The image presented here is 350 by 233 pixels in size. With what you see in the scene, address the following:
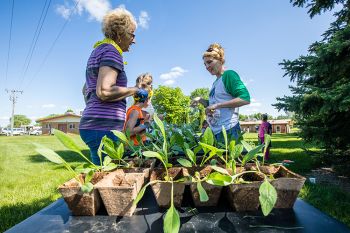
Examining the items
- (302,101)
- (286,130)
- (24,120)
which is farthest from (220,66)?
(24,120)

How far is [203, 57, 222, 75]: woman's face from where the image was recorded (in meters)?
2.33

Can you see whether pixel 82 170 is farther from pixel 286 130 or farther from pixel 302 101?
pixel 286 130

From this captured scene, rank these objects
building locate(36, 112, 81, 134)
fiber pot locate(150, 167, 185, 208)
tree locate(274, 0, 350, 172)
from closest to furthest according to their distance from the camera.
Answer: fiber pot locate(150, 167, 185, 208) → tree locate(274, 0, 350, 172) → building locate(36, 112, 81, 134)

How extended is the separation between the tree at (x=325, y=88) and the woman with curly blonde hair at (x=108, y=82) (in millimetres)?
3430

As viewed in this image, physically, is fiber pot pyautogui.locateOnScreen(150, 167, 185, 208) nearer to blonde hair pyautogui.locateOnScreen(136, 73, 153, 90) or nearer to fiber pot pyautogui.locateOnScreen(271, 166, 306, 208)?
fiber pot pyautogui.locateOnScreen(271, 166, 306, 208)

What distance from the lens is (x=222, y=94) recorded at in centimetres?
227

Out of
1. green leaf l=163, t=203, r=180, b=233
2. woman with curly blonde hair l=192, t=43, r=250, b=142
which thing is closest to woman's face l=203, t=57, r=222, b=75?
woman with curly blonde hair l=192, t=43, r=250, b=142

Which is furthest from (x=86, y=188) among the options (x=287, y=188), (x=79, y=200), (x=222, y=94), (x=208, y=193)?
(x=222, y=94)

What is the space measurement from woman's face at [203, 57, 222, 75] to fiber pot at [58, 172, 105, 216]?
1.81 metres

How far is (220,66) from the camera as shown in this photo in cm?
239

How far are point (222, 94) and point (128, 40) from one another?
907 millimetres

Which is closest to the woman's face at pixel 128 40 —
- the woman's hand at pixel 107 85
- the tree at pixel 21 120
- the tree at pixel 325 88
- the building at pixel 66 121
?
the woman's hand at pixel 107 85

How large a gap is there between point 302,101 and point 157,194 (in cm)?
445

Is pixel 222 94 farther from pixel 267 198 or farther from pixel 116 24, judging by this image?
pixel 267 198
